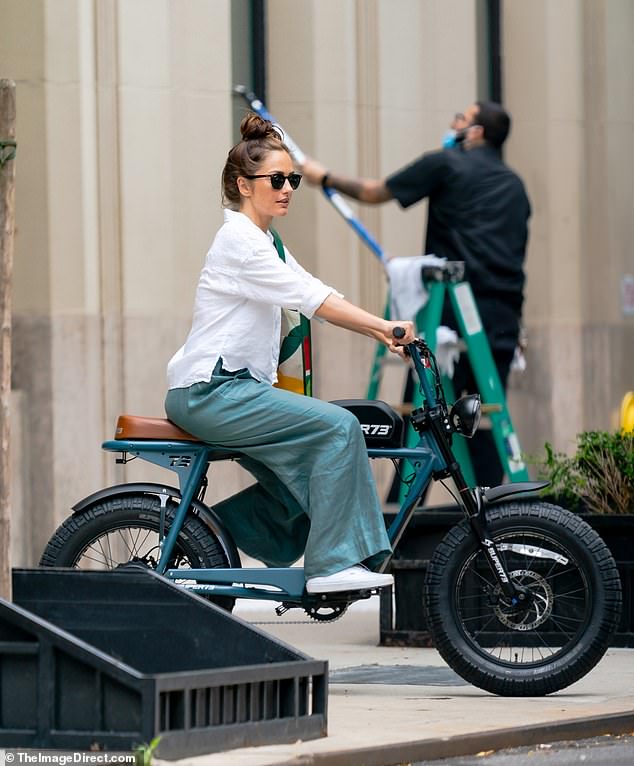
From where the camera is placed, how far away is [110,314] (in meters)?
11.4

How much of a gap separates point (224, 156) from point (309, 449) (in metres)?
5.25

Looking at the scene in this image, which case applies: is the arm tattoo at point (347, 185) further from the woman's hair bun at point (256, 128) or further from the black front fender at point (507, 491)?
the black front fender at point (507, 491)

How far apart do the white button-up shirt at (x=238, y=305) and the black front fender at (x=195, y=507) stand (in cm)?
40

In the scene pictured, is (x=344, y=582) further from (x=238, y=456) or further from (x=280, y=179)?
(x=280, y=179)

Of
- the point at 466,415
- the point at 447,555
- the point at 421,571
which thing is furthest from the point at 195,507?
the point at 421,571

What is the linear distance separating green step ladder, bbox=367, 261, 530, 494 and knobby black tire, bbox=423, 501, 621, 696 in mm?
3863

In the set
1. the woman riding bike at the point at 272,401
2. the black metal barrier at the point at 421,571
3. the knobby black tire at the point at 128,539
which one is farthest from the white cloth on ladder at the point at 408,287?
the knobby black tire at the point at 128,539

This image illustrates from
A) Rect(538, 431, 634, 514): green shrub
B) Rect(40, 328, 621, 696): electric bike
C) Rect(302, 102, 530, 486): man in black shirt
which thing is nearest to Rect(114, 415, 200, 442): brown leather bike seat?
Rect(40, 328, 621, 696): electric bike

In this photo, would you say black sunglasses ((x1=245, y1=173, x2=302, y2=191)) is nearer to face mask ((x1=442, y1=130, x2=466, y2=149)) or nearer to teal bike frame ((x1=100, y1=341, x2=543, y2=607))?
teal bike frame ((x1=100, y1=341, x2=543, y2=607))

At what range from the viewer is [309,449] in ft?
23.2

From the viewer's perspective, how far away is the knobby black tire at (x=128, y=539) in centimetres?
722

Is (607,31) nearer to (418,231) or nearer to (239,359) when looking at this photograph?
(418,231)

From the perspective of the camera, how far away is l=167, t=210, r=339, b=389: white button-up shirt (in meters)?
7.07

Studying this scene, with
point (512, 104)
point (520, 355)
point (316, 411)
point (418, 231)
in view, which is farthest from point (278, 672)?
point (512, 104)
